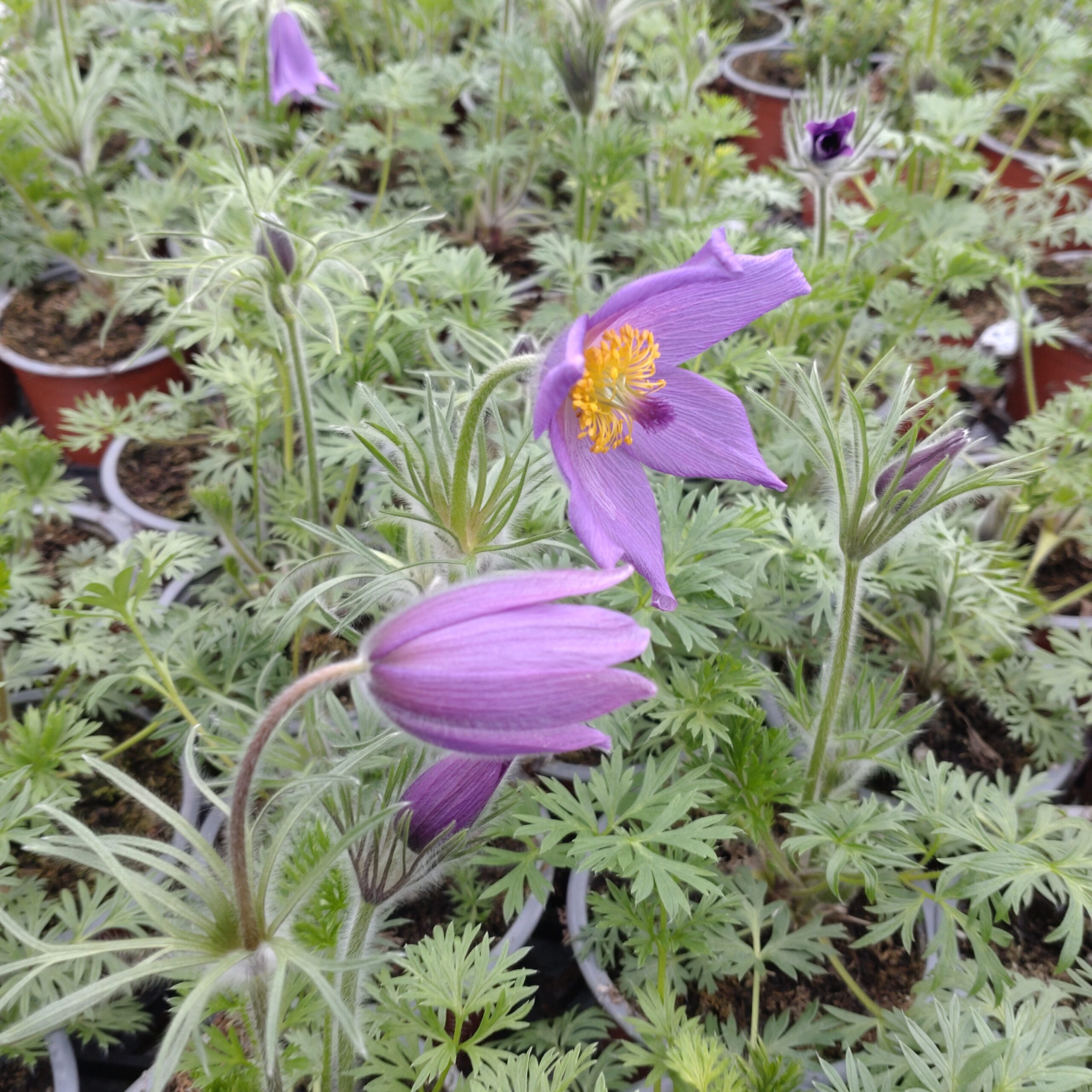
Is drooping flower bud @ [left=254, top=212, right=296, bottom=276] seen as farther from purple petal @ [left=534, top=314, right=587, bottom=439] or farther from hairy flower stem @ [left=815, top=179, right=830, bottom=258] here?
hairy flower stem @ [left=815, top=179, right=830, bottom=258]

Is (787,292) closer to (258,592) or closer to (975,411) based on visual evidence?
(258,592)

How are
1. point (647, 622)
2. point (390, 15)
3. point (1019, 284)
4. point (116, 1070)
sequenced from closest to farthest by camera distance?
point (647, 622)
point (116, 1070)
point (1019, 284)
point (390, 15)

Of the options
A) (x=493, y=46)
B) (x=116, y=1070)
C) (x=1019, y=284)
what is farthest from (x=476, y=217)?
(x=116, y=1070)

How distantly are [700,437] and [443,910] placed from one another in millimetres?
688

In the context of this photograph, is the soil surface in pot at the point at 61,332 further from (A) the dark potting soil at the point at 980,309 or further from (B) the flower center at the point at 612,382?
(A) the dark potting soil at the point at 980,309

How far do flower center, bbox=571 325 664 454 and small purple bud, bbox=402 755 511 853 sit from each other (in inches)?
12.2

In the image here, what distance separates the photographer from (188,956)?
63 centimetres

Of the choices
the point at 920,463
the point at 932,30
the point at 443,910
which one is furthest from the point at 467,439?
the point at 932,30

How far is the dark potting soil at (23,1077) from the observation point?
0.99 m

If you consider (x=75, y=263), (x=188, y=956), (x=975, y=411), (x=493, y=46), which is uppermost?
(x=493, y=46)

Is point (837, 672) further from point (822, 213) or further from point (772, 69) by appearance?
point (772, 69)

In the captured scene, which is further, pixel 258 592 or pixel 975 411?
pixel 975 411

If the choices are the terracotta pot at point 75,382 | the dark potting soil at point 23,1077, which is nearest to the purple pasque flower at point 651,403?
the dark potting soil at point 23,1077

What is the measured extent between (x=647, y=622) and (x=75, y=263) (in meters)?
1.51
